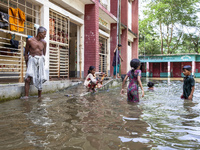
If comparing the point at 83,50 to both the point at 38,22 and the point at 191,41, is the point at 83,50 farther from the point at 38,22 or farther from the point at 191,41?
the point at 191,41

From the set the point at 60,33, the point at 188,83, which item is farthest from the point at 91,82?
the point at 60,33

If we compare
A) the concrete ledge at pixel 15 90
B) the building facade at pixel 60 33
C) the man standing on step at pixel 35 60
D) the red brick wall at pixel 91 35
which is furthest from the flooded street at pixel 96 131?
the red brick wall at pixel 91 35

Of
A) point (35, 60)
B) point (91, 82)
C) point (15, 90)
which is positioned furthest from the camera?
point (91, 82)

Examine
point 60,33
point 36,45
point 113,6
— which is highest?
point 113,6

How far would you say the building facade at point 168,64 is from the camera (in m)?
30.3

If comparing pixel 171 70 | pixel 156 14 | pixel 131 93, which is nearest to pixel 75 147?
pixel 131 93

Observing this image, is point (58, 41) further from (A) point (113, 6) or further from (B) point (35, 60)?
(A) point (113, 6)

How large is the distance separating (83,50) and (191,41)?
23.5 metres

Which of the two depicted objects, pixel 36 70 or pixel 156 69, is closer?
pixel 36 70

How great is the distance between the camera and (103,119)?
345 cm

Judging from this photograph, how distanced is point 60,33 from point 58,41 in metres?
0.48

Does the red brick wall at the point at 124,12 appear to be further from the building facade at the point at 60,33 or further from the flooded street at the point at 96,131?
the flooded street at the point at 96,131

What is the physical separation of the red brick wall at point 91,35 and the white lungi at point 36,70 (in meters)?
6.82

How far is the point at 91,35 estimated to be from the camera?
1271 cm
